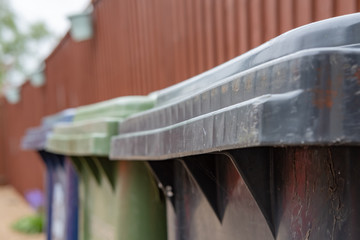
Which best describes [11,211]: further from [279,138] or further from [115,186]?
[279,138]

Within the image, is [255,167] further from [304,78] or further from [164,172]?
[164,172]

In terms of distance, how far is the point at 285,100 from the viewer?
3.06 feet

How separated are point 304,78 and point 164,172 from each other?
3.96ft

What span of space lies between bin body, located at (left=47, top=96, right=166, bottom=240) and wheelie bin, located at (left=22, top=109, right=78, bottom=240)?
469 millimetres

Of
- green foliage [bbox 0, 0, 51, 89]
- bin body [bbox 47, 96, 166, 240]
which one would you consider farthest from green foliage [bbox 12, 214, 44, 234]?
green foliage [bbox 0, 0, 51, 89]

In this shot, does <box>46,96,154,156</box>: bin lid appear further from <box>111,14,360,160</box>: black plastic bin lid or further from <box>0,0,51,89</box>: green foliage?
<box>0,0,51,89</box>: green foliage

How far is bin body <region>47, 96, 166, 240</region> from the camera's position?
2377 millimetres

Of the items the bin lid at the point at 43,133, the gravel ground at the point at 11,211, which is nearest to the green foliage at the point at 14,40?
the gravel ground at the point at 11,211

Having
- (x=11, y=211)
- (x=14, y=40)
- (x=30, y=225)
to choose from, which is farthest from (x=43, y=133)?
(x=14, y=40)

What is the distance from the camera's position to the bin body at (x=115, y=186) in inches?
93.6

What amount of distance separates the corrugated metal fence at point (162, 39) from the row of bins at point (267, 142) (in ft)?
2.96

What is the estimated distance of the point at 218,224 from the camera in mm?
1604

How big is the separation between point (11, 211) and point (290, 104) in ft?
38.9

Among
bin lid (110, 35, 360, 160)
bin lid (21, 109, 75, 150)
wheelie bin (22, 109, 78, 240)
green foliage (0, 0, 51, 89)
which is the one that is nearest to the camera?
bin lid (110, 35, 360, 160)
